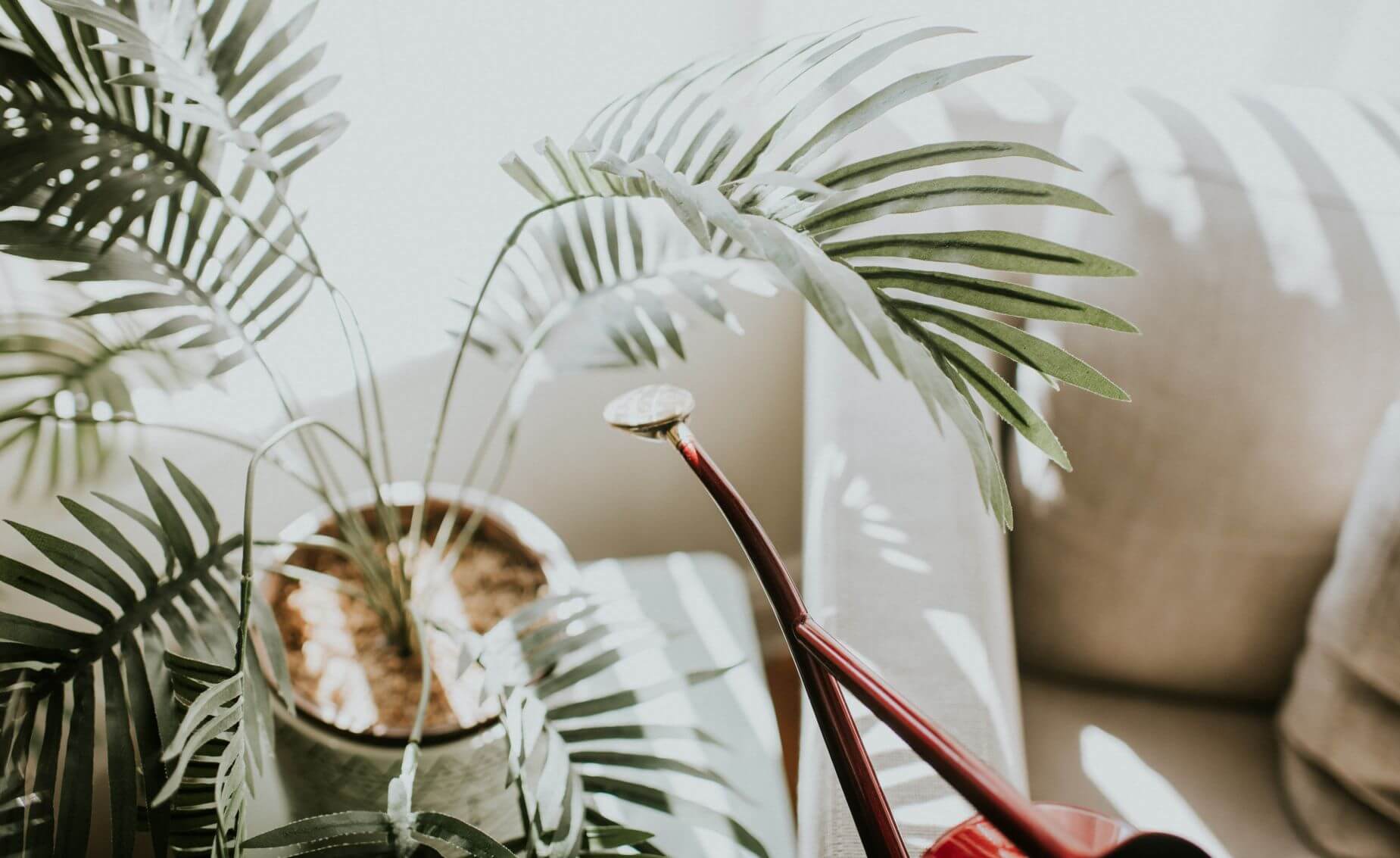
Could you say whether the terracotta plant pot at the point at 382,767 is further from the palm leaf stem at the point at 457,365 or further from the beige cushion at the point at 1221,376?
the beige cushion at the point at 1221,376

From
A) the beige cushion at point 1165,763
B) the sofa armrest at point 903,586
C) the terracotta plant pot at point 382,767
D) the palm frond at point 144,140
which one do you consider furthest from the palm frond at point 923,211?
the beige cushion at point 1165,763

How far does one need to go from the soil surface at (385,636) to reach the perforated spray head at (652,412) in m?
0.28

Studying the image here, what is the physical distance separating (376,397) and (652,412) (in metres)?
0.28

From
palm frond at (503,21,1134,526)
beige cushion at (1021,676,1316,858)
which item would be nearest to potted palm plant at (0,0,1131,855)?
palm frond at (503,21,1134,526)

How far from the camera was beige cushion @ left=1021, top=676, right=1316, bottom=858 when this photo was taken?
0.78 meters

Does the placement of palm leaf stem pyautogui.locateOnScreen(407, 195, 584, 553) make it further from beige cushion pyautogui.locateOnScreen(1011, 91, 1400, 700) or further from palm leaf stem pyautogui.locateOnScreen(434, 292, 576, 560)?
beige cushion pyautogui.locateOnScreen(1011, 91, 1400, 700)

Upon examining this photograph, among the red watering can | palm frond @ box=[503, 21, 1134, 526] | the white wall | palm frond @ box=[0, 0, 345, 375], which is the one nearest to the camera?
the red watering can

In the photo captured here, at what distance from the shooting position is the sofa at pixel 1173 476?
739 mm

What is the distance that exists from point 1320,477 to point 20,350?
98 cm

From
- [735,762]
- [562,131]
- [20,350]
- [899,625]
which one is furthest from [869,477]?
[20,350]

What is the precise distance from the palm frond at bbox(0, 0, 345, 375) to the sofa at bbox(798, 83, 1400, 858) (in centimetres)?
47

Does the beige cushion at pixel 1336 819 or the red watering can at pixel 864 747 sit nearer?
the red watering can at pixel 864 747

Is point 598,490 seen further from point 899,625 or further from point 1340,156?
point 1340,156

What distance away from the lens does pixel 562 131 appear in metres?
1.00
